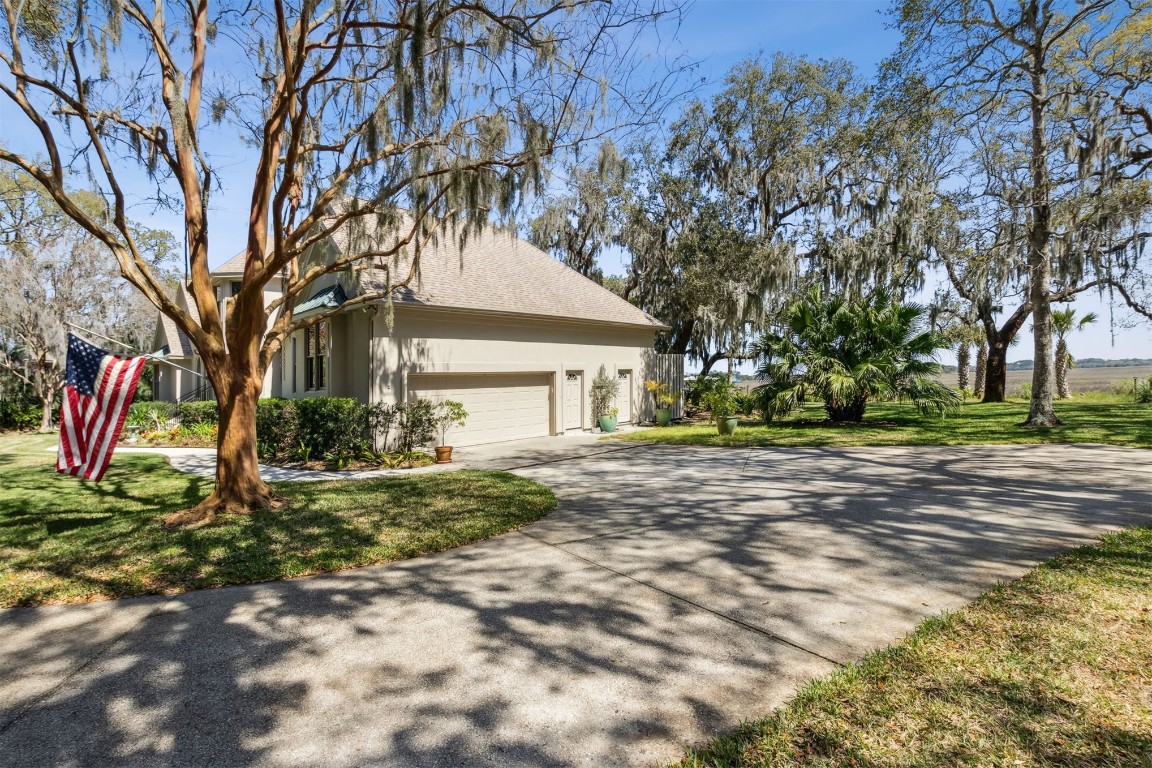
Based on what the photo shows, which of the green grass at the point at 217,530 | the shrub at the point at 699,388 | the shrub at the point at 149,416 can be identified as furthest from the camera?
the shrub at the point at 699,388

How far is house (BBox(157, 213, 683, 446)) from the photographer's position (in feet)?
39.2

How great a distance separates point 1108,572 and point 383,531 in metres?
6.15

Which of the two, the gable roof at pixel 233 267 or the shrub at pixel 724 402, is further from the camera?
the gable roof at pixel 233 267

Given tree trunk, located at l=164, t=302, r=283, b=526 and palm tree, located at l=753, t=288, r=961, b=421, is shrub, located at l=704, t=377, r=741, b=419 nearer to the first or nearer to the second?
palm tree, located at l=753, t=288, r=961, b=421

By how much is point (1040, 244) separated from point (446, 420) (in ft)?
44.4

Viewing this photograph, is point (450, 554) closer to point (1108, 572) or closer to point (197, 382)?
point (1108, 572)

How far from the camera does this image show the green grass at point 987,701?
2348 mm

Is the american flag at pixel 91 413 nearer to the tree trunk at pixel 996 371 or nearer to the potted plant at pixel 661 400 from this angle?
the potted plant at pixel 661 400

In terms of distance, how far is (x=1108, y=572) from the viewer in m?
4.29

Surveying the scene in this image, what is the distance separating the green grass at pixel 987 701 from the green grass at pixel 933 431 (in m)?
9.15

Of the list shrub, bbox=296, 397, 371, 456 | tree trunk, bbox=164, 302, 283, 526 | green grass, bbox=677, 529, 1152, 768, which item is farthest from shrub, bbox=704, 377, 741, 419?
green grass, bbox=677, 529, 1152, 768

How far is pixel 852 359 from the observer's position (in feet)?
48.1

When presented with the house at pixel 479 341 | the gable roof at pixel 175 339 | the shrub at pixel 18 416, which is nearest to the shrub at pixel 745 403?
the house at pixel 479 341

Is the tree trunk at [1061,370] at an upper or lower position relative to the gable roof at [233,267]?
lower
